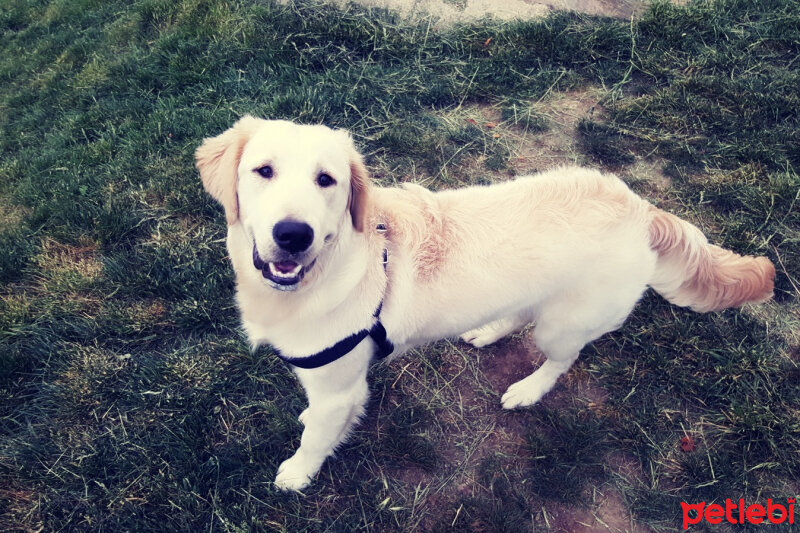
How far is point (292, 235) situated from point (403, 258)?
61 cm

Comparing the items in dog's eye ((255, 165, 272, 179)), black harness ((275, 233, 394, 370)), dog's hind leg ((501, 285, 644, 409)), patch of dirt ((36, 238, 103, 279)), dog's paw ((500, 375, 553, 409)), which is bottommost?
dog's paw ((500, 375, 553, 409))

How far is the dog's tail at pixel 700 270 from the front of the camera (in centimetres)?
238

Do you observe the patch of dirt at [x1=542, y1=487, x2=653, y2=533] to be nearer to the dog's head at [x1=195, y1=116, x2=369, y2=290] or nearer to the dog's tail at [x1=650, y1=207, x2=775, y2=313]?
the dog's tail at [x1=650, y1=207, x2=775, y2=313]

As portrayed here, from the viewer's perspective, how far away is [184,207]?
3641 millimetres

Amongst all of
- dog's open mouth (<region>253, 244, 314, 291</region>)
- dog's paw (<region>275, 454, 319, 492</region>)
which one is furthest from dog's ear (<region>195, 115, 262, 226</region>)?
dog's paw (<region>275, 454, 319, 492</region>)

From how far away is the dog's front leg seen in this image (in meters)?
2.23

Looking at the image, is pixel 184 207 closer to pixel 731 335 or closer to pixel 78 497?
pixel 78 497

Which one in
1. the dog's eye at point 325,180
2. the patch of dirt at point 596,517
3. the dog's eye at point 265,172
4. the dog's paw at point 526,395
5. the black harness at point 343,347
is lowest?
the patch of dirt at point 596,517

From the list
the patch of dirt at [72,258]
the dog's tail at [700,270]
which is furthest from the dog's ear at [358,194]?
the patch of dirt at [72,258]

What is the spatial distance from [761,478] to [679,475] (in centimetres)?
44

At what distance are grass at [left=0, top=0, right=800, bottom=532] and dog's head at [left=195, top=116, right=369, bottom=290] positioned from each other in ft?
4.12

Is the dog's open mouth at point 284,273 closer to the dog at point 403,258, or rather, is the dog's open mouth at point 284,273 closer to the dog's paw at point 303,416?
the dog at point 403,258

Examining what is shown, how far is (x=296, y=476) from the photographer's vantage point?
8.27 feet

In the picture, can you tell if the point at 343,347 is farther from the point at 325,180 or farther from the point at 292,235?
the point at 325,180
